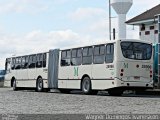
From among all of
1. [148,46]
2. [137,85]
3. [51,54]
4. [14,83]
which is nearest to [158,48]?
[148,46]

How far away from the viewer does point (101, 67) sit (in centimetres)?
2286

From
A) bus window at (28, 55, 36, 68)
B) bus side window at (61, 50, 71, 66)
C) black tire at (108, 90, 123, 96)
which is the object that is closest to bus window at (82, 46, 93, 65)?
bus side window at (61, 50, 71, 66)

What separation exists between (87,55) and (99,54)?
1.23 metres

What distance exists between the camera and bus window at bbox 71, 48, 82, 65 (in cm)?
2486

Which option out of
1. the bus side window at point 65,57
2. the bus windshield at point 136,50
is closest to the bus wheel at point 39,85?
the bus side window at point 65,57

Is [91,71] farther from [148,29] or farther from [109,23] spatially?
[109,23]

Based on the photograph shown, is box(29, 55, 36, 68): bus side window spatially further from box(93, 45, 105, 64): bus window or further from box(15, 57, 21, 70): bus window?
box(93, 45, 105, 64): bus window

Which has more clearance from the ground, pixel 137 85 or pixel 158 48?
pixel 158 48

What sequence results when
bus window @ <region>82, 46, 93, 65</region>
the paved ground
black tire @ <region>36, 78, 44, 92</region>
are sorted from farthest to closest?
black tire @ <region>36, 78, 44, 92</region>
bus window @ <region>82, 46, 93, 65</region>
the paved ground

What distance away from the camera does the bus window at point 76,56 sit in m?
24.9

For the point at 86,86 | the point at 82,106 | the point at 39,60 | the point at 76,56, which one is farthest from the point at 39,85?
the point at 82,106

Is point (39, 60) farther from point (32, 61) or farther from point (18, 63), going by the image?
point (18, 63)

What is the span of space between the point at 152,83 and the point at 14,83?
13.8 meters

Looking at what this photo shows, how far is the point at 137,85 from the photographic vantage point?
22.1 meters
